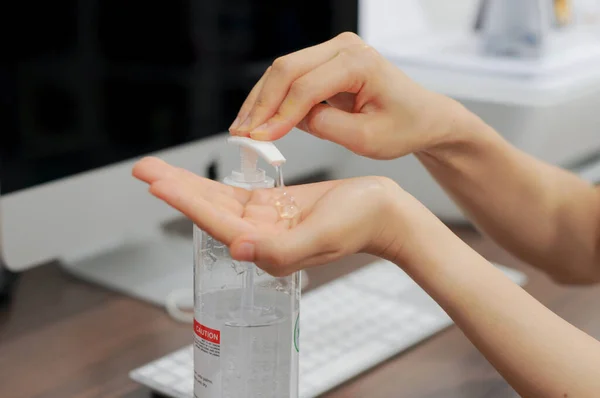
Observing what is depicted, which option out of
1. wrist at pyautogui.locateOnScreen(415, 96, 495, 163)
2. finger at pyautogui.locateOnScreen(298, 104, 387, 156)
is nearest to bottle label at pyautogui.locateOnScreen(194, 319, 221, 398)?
finger at pyautogui.locateOnScreen(298, 104, 387, 156)

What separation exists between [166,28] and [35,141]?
0.20 meters

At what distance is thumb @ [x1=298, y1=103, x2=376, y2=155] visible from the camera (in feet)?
2.30

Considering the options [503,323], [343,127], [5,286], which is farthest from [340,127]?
[5,286]

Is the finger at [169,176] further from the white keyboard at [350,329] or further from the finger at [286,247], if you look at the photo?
the white keyboard at [350,329]

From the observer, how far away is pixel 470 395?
75 centimetres

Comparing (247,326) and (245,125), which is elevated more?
(245,125)

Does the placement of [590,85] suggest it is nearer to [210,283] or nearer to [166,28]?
[166,28]

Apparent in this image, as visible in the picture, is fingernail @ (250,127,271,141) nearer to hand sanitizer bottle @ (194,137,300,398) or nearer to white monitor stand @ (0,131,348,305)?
hand sanitizer bottle @ (194,137,300,398)

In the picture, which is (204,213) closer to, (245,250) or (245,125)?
(245,250)

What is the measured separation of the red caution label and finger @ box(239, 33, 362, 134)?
0.49ft

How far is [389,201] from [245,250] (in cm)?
13

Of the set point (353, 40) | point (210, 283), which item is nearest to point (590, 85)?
point (353, 40)

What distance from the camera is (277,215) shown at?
56 centimetres

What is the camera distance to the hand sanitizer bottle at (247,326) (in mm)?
589
